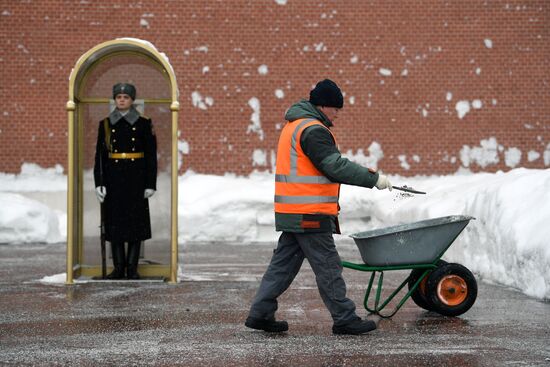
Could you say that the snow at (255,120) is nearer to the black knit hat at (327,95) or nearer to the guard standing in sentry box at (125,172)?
the guard standing in sentry box at (125,172)

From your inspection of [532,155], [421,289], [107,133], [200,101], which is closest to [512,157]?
[532,155]

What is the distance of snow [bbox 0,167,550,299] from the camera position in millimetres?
8922

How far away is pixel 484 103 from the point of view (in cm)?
1795

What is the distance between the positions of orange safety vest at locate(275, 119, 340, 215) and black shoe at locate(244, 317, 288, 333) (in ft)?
2.43

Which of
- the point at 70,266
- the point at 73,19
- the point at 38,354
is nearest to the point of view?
the point at 38,354

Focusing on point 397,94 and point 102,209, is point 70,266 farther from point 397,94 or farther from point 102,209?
point 397,94

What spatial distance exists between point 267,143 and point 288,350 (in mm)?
12195

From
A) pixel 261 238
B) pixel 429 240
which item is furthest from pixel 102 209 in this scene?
pixel 261 238

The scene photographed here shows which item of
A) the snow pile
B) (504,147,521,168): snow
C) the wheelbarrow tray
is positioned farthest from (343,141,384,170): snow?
the wheelbarrow tray

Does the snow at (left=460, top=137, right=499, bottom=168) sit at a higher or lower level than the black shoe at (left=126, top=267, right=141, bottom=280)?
higher

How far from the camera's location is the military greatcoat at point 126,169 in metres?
9.67

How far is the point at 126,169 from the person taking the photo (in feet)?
31.8

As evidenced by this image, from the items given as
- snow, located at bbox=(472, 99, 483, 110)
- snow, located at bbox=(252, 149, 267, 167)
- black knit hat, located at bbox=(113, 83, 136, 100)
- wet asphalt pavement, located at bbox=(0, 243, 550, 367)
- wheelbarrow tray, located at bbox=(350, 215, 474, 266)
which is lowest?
wet asphalt pavement, located at bbox=(0, 243, 550, 367)

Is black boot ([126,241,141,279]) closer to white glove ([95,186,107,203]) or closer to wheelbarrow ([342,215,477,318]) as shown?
white glove ([95,186,107,203])
